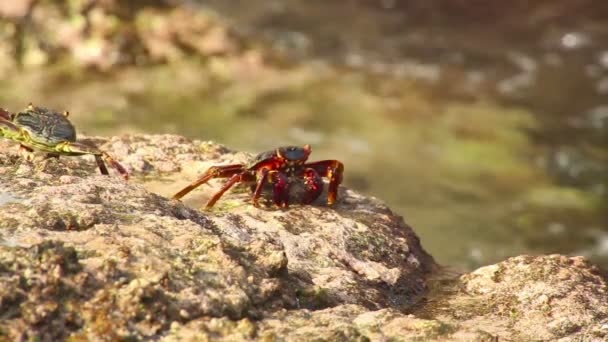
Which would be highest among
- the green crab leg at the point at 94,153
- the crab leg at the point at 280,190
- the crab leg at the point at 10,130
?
the crab leg at the point at 10,130

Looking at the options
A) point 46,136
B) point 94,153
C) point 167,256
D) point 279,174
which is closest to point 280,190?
point 279,174

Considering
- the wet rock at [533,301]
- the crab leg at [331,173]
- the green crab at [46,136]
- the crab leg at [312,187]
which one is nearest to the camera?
the wet rock at [533,301]

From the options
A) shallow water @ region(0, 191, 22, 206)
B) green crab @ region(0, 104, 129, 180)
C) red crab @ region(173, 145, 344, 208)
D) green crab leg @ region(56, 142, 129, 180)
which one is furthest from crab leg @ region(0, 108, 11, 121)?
shallow water @ region(0, 191, 22, 206)

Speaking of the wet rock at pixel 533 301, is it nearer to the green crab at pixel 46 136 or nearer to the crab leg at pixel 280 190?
the crab leg at pixel 280 190

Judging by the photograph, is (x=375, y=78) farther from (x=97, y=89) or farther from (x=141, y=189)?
(x=141, y=189)

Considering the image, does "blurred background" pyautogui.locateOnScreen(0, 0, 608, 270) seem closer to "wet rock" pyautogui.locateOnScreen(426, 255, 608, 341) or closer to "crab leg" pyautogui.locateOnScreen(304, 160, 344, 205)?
"crab leg" pyautogui.locateOnScreen(304, 160, 344, 205)

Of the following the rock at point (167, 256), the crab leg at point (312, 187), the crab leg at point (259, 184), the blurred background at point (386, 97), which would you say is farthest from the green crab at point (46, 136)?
the blurred background at point (386, 97)

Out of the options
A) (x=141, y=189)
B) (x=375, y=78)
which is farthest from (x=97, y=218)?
(x=375, y=78)
